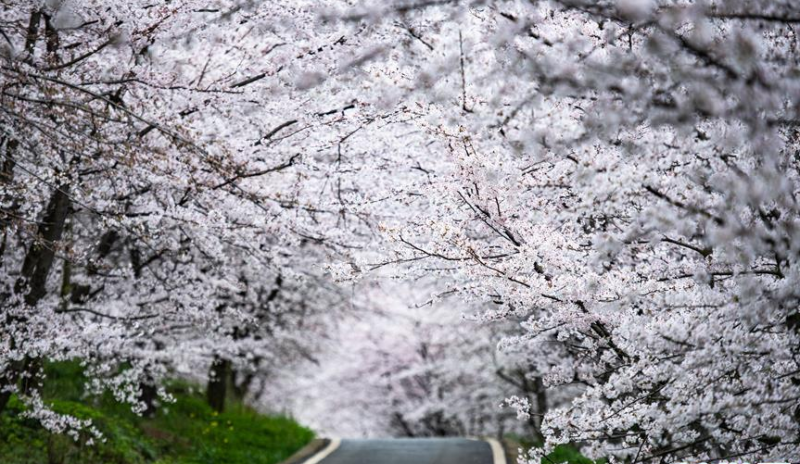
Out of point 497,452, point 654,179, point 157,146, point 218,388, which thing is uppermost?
point 157,146

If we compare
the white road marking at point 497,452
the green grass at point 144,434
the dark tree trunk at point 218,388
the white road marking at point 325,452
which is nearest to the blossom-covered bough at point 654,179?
the white road marking at point 497,452

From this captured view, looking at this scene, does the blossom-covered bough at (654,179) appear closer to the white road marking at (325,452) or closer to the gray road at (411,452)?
the gray road at (411,452)

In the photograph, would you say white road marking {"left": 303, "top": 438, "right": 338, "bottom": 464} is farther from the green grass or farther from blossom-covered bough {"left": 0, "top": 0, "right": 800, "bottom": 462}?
blossom-covered bough {"left": 0, "top": 0, "right": 800, "bottom": 462}

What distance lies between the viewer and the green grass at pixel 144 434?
31.1ft

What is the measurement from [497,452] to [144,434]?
226 inches

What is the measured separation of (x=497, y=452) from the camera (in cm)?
1312

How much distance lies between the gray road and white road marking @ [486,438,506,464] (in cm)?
8

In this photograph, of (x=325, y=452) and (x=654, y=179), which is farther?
(x=325, y=452)

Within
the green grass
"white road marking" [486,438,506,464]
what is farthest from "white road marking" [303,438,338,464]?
"white road marking" [486,438,506,464]

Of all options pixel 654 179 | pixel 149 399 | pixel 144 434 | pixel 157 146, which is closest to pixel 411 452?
pixel 144 434

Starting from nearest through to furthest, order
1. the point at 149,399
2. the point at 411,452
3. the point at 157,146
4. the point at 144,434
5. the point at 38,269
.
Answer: the point at 38,269
the point at 157,146
the point at 144,434
the point at 411,452
the point at 149,399

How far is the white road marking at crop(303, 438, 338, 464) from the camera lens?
41.0 feet

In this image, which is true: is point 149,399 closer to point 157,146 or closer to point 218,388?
point 218,388

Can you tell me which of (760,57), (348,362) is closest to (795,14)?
(760,57)
